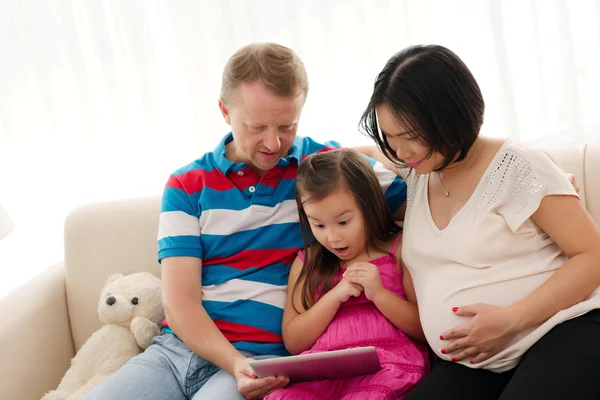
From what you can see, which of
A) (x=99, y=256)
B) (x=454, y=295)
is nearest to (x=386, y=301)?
(x=454, y=295)

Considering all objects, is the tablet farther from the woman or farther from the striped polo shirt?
the striped polo shirt

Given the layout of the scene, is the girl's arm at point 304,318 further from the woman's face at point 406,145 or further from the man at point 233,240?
the woman's face at point 406,145

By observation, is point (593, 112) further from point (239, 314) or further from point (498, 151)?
point (239, 314)

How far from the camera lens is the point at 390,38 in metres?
2.31

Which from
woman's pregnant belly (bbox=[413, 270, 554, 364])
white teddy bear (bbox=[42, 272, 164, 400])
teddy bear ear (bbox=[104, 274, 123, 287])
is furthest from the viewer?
teddy bear ear (bbox=[104, 274, 123, 287])

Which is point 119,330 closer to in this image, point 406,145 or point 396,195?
point 396,195

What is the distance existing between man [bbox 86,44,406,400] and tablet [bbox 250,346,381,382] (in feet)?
0.61

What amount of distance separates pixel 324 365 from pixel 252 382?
23 centimetres

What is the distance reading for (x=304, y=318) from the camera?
1627mm

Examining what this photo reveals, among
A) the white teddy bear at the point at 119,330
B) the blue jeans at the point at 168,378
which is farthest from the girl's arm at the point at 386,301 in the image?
the white teddy bear at the point at 119,330

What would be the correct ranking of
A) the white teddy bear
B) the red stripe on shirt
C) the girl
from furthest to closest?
the white teddy bear
the red stripe on shirt
the girl

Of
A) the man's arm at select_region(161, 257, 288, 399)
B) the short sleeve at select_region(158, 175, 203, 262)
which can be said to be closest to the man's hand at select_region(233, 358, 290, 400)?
the man's arm at select_region(161, 257, 288, 399)

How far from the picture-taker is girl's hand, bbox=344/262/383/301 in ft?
5.11

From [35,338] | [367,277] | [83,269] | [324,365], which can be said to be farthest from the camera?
[83,269]
